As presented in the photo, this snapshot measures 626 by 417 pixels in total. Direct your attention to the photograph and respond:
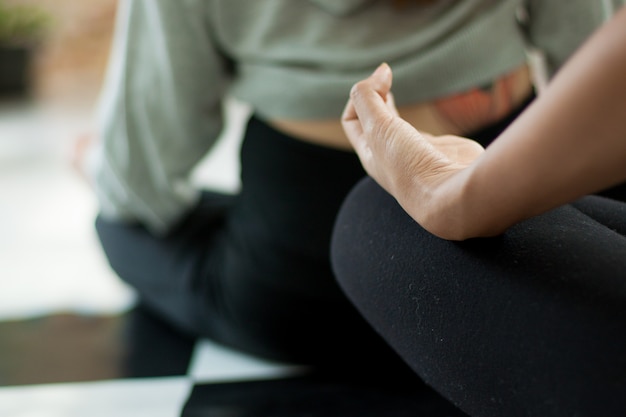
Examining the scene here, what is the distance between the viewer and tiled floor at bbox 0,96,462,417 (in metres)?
0.80

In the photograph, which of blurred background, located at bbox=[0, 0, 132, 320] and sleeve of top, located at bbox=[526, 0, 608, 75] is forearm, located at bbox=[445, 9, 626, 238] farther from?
blurred background, located at bbox=[0, 0, 132, 320]

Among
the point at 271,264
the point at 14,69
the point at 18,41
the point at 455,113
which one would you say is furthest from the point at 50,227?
the point at 18,41

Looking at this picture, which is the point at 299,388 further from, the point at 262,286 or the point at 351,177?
the point at 351,177

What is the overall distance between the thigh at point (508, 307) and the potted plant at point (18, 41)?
136 inches

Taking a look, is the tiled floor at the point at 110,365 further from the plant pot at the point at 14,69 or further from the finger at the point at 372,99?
the plant pot at the point at 14,69

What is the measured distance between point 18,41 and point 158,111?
3129mm

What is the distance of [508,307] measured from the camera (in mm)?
402

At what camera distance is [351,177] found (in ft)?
2.45

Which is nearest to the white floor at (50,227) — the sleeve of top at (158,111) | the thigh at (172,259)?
the thigh at (172,259)

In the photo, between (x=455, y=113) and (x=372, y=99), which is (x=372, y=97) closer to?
(x=372, y=99)

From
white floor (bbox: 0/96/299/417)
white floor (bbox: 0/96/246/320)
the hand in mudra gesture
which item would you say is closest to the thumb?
the hand in mudra gesture

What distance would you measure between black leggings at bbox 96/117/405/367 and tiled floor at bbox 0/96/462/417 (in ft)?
0.12

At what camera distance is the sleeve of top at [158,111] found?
2.66ft

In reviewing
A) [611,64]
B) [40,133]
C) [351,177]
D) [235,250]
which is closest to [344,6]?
[351,177]
